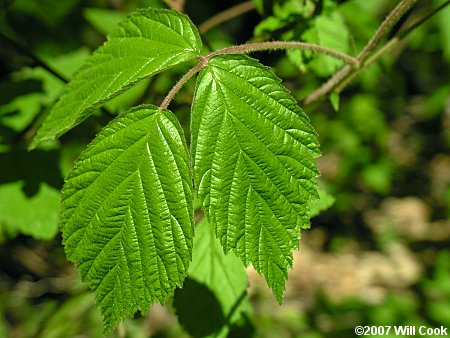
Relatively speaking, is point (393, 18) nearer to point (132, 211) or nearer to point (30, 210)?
point (132, 211)

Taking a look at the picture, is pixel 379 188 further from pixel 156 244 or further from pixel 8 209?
pixel 156 244

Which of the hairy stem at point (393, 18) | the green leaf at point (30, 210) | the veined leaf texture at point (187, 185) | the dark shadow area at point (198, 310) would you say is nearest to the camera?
the veined leaf texture at point (187, 185)

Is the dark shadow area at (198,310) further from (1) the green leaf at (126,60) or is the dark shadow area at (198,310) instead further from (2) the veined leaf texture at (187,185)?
(1) the green leaf at (126,60)

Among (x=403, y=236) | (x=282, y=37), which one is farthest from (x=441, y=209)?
(x=282, y=37)

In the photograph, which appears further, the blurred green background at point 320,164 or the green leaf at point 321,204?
the blurred green background at point 320,164

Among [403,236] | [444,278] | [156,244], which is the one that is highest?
[156,244]

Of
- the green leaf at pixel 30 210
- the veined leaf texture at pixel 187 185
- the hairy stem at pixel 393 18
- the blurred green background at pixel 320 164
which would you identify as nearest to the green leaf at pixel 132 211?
the veined leaf texture at pixel 187 185

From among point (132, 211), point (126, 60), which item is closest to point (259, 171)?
point (132, 211)
